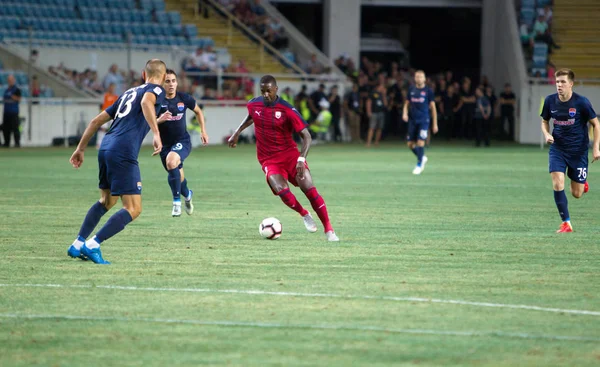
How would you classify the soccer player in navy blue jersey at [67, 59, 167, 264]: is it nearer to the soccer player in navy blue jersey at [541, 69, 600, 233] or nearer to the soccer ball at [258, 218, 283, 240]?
the soccer ball at [258, 218, 283, 240]

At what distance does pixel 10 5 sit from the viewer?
34938 millimetres

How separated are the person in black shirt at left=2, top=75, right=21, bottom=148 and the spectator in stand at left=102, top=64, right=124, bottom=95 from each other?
366cm

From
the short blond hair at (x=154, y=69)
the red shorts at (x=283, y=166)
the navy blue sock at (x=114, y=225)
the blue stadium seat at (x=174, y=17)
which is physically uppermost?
the blue stadium seat at (x=174, y=17)

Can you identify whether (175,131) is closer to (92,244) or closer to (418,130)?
(92,244)

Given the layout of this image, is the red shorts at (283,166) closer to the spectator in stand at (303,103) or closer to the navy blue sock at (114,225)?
the navy blue sock at (114,225)

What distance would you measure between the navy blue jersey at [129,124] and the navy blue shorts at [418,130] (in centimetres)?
1463

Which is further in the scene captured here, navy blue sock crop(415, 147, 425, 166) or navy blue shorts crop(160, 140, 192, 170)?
navy blue sock crop(415, 147, 425, 166)

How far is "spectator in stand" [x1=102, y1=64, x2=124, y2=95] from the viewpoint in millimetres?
33438

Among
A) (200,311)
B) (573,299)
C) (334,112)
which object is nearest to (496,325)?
(573,299)

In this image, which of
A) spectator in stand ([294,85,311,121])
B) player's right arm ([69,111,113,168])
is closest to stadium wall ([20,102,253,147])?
spectator in stand ([294,85,311,121])

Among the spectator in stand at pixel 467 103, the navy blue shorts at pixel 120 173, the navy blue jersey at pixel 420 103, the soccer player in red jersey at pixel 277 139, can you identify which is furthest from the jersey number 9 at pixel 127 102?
the spectator in stand at pixel 467 103

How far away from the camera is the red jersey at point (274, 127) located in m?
12.4

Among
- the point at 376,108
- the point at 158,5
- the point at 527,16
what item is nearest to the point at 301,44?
the point at 158,5

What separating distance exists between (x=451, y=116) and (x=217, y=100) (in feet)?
31.2
